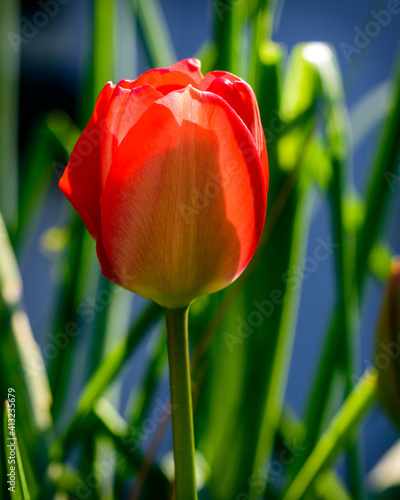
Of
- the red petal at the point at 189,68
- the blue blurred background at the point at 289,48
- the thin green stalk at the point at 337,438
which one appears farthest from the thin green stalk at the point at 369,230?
the blue blurred background at the point at 289,48

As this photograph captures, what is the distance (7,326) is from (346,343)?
6.4 inches

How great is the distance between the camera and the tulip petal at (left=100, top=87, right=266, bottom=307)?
4.9 inches

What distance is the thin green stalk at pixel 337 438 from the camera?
0.25m

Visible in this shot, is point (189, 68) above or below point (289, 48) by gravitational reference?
above

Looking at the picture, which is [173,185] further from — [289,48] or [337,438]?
[289,48]

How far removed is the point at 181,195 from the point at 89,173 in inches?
1.0

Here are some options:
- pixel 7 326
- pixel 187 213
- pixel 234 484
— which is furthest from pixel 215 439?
pixel 187 213

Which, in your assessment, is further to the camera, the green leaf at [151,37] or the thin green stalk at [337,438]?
the green leaf at [151,37]

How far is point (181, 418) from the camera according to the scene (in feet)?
0.42

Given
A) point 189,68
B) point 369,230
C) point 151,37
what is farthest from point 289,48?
point 189,68

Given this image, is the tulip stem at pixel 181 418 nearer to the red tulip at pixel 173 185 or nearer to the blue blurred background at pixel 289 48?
the red tulip at pixel 173 185

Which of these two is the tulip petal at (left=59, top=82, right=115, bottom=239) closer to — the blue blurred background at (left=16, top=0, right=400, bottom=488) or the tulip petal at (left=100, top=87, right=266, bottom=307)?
the tulip petal at (left=100, top=87, right=266, bottom=307)

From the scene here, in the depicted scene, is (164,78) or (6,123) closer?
(164,78)

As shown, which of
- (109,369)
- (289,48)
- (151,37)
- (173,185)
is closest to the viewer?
(173,185)
